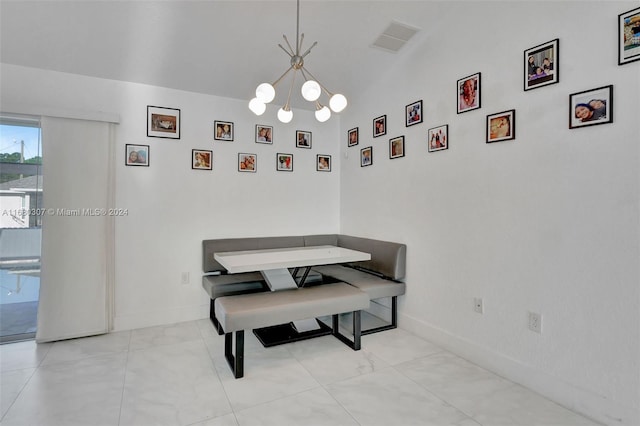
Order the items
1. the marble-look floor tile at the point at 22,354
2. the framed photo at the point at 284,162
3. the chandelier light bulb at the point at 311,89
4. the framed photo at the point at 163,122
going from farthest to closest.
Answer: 1. the framed photo at the point at 284,162
2. the framed photo at the point at 163,122
3. the marble-look floor tile at the point at 22,354
4. the chandelier light bulb at the point at 311,89

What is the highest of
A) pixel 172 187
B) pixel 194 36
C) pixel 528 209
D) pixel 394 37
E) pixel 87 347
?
pixel 394 37

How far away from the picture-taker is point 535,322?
2.11m

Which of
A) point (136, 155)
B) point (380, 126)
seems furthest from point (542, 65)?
point (136, 155)

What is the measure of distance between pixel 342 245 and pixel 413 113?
1.81 meters

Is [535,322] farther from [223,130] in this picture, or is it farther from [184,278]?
[223,130]

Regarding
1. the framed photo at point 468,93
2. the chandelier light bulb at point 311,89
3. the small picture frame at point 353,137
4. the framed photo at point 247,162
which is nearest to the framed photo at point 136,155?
the framed photo at point 247,162

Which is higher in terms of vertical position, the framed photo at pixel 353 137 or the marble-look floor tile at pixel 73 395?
the framed photo at pixel 353 137

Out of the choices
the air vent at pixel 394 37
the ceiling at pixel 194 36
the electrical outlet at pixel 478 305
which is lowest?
the electrical outlet at pixel 478 305

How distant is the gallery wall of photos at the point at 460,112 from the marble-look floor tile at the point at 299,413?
7.14ft

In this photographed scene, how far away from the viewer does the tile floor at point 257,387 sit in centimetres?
181

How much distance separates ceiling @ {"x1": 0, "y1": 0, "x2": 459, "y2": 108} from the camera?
241 centimetres

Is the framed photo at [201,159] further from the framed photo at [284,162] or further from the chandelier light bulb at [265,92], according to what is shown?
the chandelier light bulb at [265,92]

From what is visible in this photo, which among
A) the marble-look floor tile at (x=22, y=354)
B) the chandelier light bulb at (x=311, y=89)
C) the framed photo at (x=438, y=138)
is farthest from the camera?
the framed photo at (x=438, y=138)

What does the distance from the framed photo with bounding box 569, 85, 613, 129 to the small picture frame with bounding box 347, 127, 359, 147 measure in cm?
234
